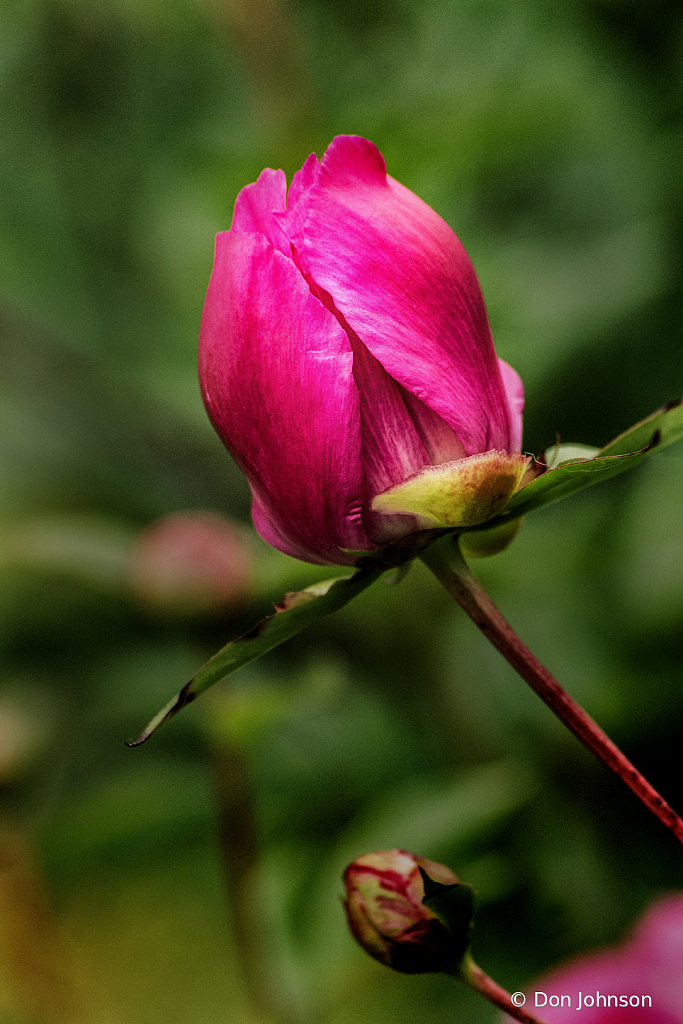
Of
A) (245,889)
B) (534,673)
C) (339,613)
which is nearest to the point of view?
(534,673)

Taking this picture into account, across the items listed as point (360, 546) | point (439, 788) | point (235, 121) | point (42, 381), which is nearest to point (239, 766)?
point (439, 788)

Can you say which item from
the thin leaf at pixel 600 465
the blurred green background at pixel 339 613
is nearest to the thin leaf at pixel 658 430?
the thin leaf at pixel 600 465

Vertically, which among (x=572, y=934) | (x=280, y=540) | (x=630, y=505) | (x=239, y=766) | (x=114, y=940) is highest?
(x=280, y=540)

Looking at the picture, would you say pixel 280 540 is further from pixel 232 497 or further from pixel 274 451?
pixel 232 497

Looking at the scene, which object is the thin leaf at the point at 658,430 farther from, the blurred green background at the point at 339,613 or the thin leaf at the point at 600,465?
the blurred green background at the point at 339,613

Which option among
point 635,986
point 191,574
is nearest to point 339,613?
point 191,574

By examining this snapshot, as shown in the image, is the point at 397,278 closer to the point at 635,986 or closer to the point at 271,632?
the point at 271,632
